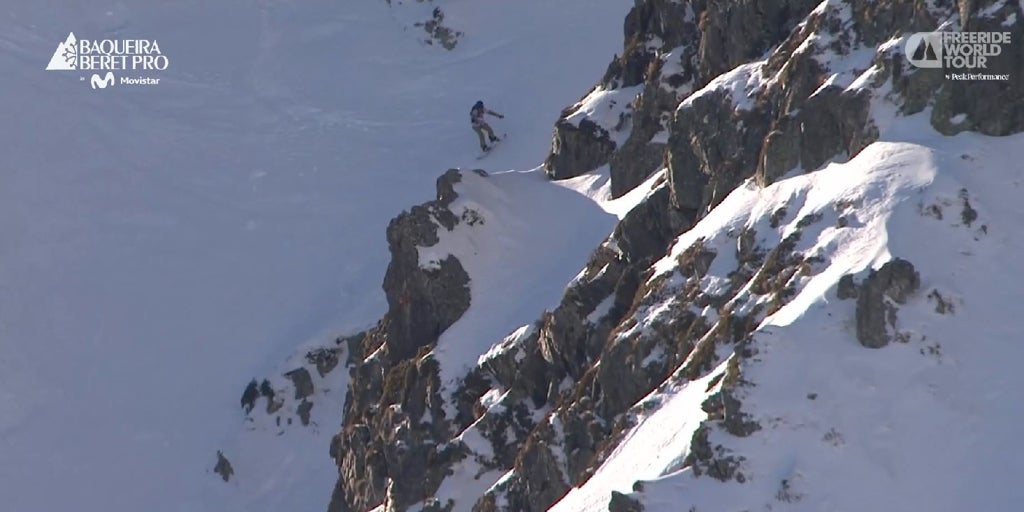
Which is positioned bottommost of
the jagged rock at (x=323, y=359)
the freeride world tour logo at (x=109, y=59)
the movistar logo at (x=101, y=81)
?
the jagged rock at (x=323, y=359)

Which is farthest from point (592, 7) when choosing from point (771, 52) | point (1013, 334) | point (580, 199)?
point (1013, 334)

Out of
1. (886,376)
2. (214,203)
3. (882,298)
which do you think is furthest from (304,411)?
(886,376)

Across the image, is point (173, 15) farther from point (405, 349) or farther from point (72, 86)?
point (405, 349)

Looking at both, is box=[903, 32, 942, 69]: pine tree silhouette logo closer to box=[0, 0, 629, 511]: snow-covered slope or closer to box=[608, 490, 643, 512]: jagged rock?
box=[608, 490, 643, 512]: jagged rock

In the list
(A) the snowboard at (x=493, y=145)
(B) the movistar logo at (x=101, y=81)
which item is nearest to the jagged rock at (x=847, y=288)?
(A) the snowboard at (x=493, y=145)

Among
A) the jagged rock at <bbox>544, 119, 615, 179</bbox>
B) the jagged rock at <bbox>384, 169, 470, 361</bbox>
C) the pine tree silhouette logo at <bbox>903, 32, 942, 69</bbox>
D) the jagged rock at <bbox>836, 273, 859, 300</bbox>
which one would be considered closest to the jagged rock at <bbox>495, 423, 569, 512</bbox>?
the jagged rock at <bbox>836, 273, 859, 300</bbox>

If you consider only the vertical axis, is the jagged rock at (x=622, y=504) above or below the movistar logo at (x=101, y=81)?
below

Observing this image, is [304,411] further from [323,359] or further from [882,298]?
[882,298]

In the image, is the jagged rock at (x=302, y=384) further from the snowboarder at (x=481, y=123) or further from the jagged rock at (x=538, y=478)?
the jagged rock at (x=538, y=478)
